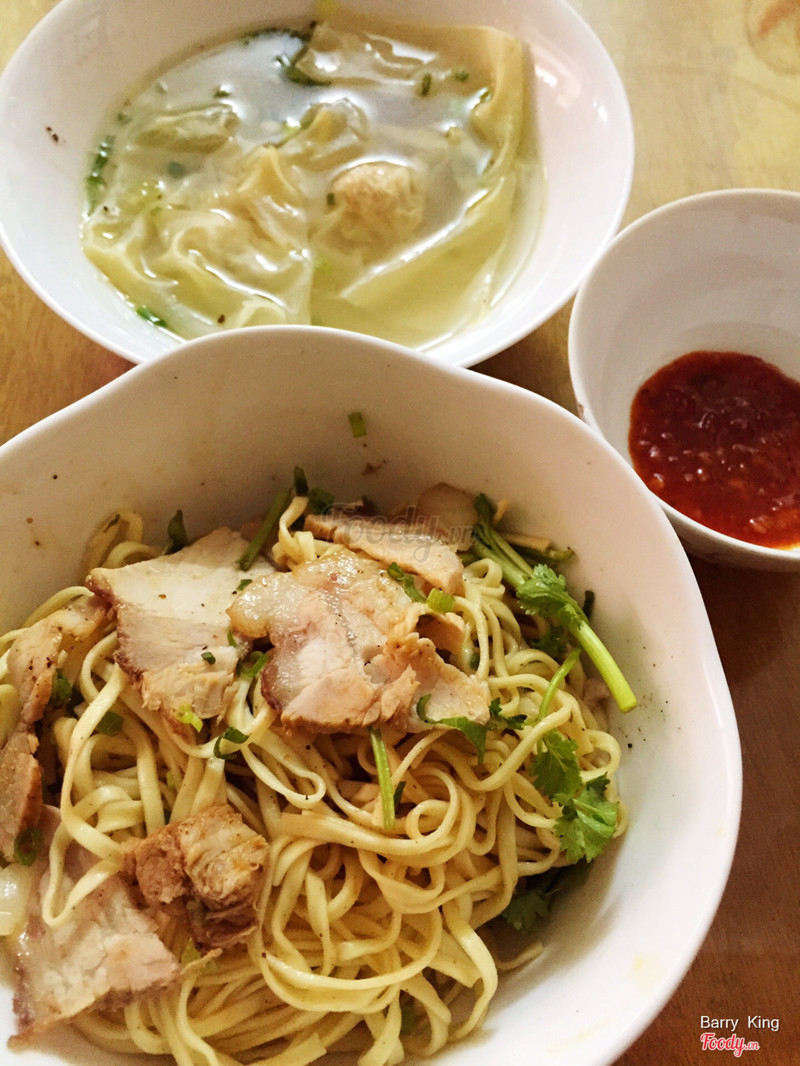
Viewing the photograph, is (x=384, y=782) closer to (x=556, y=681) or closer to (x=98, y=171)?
(x=556, y=681)

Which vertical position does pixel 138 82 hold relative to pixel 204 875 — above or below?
above

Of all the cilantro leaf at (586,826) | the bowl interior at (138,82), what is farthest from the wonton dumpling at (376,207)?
the cilantro leaf at (586,826)

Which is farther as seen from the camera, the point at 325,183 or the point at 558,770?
the point at 325,183

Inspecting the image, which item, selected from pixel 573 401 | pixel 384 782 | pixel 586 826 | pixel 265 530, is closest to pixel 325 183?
pixel 573 401

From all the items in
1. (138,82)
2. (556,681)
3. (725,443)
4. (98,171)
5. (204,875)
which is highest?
(138,82)

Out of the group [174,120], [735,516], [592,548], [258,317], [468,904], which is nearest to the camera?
[468,904]

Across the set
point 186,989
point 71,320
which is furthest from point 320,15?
point 186,989

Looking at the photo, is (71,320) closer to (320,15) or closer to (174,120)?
(174,120)

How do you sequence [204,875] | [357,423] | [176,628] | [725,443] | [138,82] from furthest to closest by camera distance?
[138,82], [725,443], [357,423], [176,628], [204,875]
